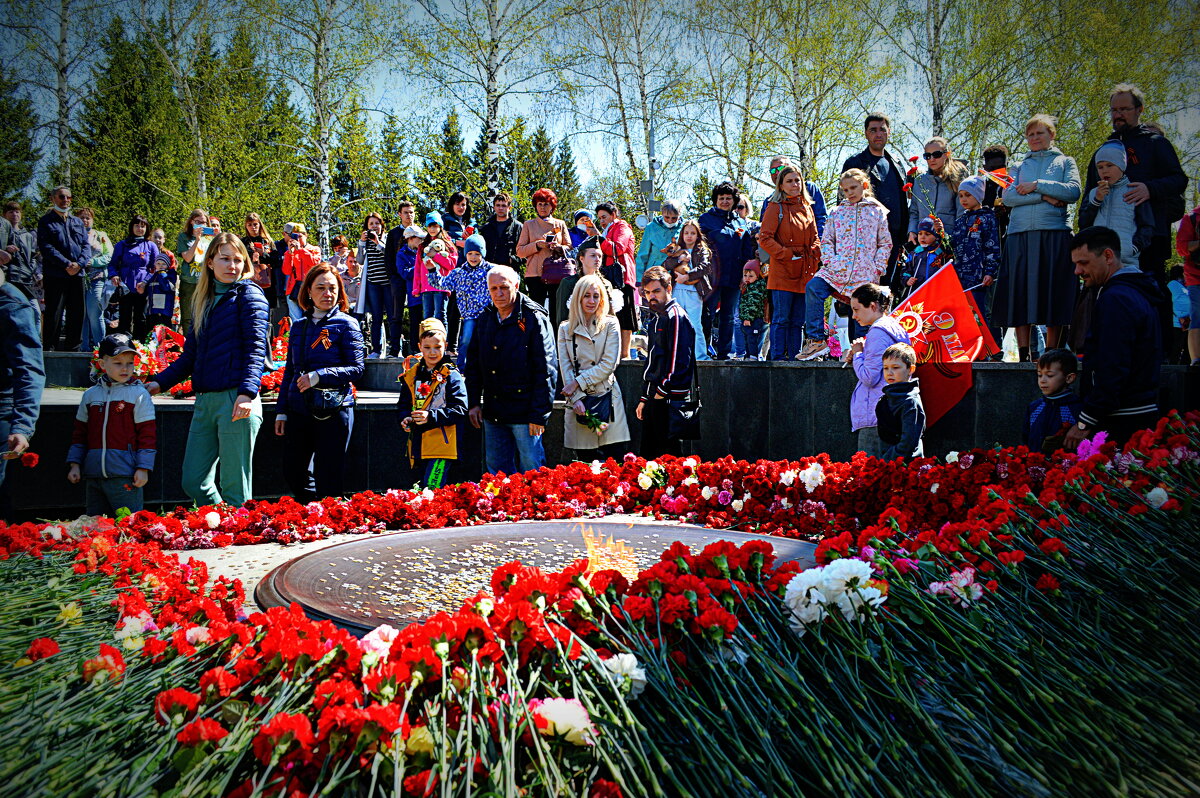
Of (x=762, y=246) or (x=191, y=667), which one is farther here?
(x=762, y=246)

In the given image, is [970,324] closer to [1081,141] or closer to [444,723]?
[444,723]

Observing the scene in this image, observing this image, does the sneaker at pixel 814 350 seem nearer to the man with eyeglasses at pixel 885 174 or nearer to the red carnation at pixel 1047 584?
the man with eyeglasses at pixel 885 174

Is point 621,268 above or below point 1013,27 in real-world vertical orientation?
below

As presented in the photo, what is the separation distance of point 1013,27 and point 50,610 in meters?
23.0

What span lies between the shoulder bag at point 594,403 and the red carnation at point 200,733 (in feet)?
18.1

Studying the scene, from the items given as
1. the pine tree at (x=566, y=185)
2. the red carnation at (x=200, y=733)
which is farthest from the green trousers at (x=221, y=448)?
the pine tree at (x=566, y=185)

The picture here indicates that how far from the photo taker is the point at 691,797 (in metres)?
1.86

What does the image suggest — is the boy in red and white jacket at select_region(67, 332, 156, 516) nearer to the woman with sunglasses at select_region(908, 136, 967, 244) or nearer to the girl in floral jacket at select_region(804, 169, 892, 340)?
the girl in floral jacket at select_region(804, 169, 892, 340)

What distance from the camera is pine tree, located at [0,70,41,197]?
477cm

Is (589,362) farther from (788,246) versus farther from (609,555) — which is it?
(609,555)

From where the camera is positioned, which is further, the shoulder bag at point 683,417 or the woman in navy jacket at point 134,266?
the woman in navy jacket at point 134,266

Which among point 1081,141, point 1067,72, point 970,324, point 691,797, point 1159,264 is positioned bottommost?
point 691,797

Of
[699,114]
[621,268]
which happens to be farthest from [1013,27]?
[621,268]

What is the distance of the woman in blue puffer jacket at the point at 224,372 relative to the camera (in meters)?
5.64
